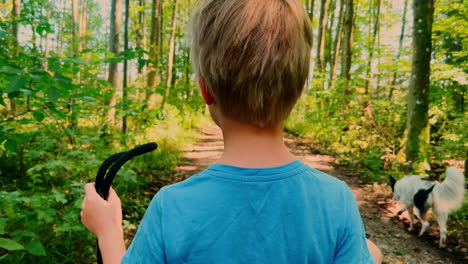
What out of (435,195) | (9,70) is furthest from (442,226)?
(9,70)

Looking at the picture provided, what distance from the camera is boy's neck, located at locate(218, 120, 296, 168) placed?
0.81m

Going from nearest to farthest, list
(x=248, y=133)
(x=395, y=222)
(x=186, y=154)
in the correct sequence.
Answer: (x=248, y=133), (x=395, y=222), (x=186, y=154)

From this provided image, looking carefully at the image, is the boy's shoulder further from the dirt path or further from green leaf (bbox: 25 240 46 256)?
the dirt path

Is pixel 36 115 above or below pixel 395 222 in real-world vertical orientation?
above

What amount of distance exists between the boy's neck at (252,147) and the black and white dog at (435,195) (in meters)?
4.73

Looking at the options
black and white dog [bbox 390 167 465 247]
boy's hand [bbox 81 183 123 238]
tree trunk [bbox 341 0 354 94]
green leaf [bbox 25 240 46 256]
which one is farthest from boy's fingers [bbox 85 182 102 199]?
tree trunk [bbox 341 0 354 94]

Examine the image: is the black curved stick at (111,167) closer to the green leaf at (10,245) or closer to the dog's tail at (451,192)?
the green leaf at (10,245)

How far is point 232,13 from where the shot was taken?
80 centimetres

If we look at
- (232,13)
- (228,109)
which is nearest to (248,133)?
(228,109)

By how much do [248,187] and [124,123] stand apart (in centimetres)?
612

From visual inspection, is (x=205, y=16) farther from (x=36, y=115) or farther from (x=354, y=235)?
(x=36, y=115)

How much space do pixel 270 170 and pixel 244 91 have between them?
0.70 ft

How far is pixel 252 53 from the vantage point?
31.1 inches

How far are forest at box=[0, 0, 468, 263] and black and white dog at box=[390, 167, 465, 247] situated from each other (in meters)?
0.46
